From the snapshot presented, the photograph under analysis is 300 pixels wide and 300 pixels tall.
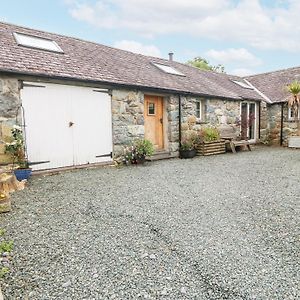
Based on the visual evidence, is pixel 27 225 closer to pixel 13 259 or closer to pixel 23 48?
pixel 13 259

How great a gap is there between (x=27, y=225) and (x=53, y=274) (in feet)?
4.11

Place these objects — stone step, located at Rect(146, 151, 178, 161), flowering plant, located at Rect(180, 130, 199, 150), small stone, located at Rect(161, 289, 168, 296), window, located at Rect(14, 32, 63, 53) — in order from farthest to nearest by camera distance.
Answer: flowering plant, located at Rect(180, 130, 199, 150), stone step, located at Rect(146, 151, 178, 161), window, located at Rect(14, 32, 63, 53), small stone, located at Rect(161, 289, 168, 296)

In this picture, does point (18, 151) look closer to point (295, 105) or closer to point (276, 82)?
point (295, 105)

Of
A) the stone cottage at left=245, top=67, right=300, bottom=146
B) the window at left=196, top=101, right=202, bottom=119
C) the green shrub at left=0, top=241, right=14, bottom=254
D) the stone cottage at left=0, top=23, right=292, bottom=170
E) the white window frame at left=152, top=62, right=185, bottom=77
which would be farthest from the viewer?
the stone cottage at left=245, top=67, right=300, bottom=146

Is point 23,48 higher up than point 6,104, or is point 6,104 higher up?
point 23,48

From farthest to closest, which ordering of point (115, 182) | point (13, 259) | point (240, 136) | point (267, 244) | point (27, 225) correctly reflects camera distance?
1. point (240, 136)
2. point (115, 182)
3. point (27, 225)
4. point (267, 244)
5. point (13, 259)

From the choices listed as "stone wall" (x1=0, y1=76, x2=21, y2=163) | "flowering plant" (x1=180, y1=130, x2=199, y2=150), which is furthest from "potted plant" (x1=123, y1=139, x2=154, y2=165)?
"stone wall" (x1=0, y1=76, x2=21, y2=163)

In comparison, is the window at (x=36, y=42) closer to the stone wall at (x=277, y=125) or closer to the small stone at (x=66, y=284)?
the small stone at (x=66, y=284)

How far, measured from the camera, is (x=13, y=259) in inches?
92.3

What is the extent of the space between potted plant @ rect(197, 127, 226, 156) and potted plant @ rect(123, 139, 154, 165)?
2702mm

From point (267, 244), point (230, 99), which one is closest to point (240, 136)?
point (230, 99)

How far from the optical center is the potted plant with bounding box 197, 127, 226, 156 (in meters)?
9.71

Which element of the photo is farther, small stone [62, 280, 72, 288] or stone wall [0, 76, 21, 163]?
stone wall [0, 76, 21, 163]

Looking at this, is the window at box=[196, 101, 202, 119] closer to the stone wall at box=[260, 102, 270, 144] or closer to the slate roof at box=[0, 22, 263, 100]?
the slate roof at box=[0, 22, 263, 100]
